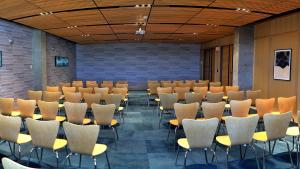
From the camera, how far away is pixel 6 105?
5.62 meters

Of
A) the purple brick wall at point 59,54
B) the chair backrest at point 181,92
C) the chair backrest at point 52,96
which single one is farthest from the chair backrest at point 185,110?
the purple brick wall at point 59,54

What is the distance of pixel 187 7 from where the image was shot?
642cm

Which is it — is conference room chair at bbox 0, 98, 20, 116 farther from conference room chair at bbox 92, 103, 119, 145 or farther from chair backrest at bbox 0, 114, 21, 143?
conference room chair at bbox 92, 103, 119, 145

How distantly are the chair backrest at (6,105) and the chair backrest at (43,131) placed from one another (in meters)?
2.30

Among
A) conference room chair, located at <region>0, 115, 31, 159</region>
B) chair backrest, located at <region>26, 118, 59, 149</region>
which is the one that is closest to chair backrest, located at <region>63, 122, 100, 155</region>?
chair backrest, located at <region>26, 118, 59, 149</region>

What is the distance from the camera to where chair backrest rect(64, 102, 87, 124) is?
5.06 m

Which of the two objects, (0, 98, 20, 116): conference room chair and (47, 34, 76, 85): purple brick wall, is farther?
(47, 34, 76, 85): purple brick wall

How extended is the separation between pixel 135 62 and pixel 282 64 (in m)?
10.3

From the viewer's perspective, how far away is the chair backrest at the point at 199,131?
141 inches

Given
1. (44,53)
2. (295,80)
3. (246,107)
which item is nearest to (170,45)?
(44,53)

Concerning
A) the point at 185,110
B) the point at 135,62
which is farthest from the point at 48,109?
the point at 135,62

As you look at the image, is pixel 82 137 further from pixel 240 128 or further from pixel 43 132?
pixel 240 128

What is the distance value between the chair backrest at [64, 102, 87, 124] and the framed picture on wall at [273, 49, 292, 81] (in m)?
5.89

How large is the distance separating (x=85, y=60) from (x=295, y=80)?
41.6 ft
